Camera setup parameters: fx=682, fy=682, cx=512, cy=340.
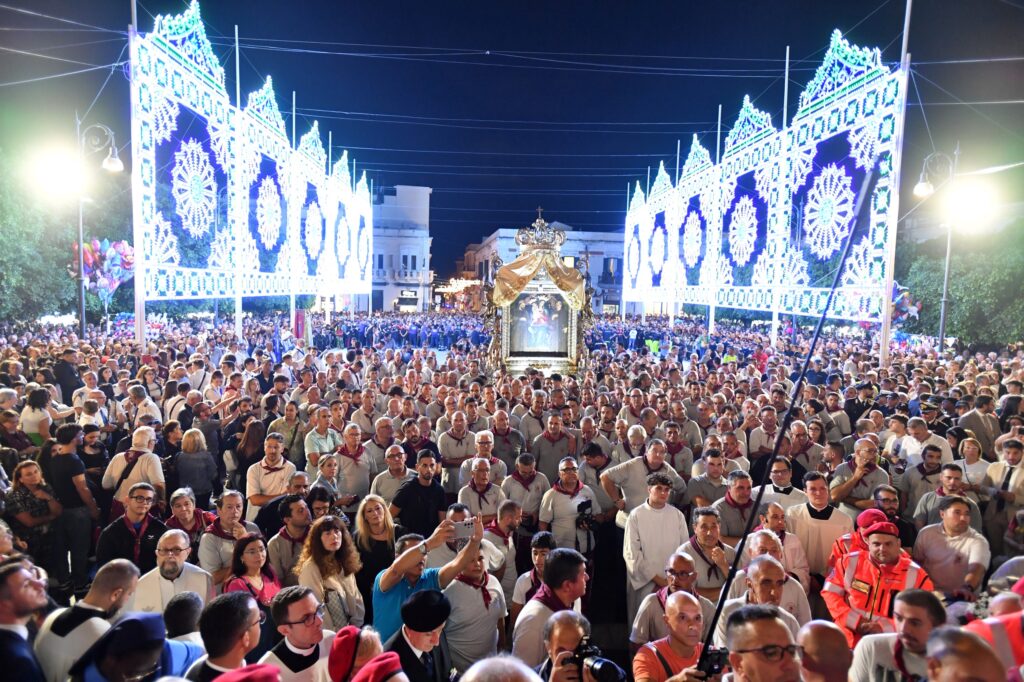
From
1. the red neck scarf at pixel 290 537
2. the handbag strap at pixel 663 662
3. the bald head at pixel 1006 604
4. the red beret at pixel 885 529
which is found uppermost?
the bald head at pixel 1006 604

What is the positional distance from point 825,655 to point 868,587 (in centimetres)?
150

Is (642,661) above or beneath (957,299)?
beneath

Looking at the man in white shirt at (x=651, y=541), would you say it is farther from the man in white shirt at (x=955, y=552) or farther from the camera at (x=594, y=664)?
the camera at (x=594, y=664)

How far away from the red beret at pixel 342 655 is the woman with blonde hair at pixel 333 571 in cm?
111

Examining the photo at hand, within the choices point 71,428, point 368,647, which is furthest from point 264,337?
point 368,647

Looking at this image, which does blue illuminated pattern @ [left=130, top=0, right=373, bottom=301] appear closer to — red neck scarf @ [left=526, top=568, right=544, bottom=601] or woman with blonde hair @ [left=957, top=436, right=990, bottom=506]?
red neck scarf @ [left=526, top=568, right=544, bottom=601]

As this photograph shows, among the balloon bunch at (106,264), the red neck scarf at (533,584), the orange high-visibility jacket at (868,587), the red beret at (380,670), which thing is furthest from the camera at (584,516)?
the balloon bunch at (106,264)

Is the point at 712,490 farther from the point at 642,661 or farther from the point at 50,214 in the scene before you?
the point at 50,214

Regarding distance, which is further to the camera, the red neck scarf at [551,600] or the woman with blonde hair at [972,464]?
the woman with blonde hair at [972,464]

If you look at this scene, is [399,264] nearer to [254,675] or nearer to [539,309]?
[539,309]

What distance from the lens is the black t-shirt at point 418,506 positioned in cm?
577

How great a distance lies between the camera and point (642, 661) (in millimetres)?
3363

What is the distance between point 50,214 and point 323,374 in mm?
22629

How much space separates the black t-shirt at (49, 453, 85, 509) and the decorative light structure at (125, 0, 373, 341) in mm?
9272
